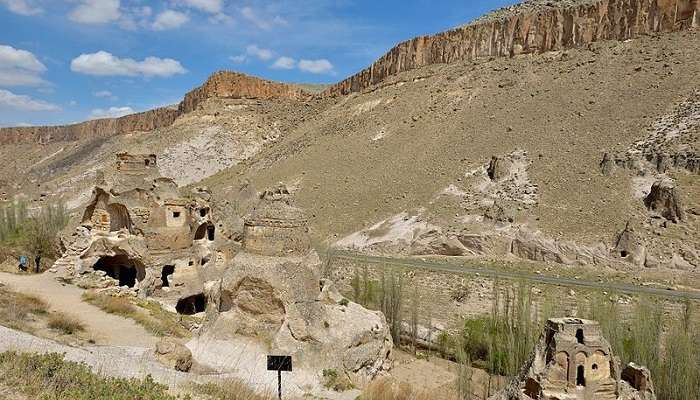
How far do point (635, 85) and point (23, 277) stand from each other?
153 feet

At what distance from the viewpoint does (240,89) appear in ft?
299

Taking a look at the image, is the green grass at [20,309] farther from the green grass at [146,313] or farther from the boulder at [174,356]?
the boulder at [174,356]

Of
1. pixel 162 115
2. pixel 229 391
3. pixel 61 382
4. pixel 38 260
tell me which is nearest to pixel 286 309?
pixel 229 391

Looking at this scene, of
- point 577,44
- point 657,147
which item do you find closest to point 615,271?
point 657,147

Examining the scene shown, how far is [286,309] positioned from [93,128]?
447 ft

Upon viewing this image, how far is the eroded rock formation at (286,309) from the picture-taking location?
13.9 m

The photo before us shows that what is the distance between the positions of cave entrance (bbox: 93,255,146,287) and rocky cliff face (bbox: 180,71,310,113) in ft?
232

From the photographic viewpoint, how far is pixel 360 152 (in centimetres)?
5494

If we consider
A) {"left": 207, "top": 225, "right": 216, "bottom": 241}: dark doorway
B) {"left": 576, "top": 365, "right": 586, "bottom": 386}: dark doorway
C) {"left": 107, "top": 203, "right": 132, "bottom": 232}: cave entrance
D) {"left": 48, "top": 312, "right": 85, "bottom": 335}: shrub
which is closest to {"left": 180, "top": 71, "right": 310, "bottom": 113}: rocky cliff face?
{"left": 207, "top": 225, "right": 216, "bottom": 241}: dark doorway

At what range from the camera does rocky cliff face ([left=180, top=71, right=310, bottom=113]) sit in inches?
3546

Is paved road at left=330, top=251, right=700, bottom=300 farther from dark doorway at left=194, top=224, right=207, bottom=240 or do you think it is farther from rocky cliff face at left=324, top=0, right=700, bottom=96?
rocky cliff face at left=324, top=0, right=700, bottom=96

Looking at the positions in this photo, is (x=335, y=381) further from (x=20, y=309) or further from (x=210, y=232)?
(x=210, y=232)

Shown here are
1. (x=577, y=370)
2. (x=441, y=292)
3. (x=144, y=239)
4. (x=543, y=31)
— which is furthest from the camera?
(x=543, y=31)

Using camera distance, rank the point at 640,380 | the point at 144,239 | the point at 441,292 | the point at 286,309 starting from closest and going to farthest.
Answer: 1. the point at 640,380
2. the point at 286,309
3. the point at 144,239
4. the point at 441,292
